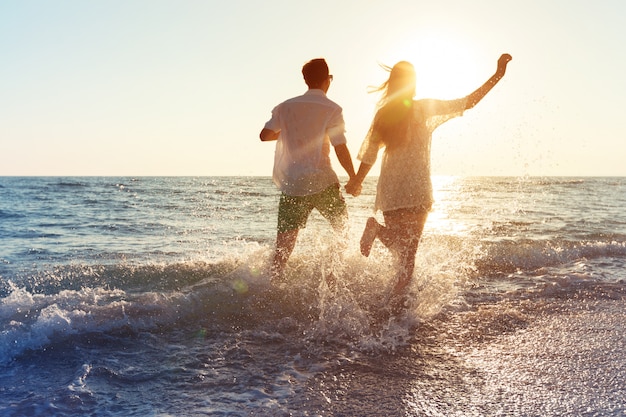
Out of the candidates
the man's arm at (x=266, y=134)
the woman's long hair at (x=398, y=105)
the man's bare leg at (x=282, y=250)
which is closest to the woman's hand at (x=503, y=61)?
the woman's long hair at (x=398, y=105)

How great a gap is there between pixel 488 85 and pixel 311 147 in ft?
5.53

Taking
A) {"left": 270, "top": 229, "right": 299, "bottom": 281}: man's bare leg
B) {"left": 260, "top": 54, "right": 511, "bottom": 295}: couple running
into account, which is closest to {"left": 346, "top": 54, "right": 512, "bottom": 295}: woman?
{"left": 260, "top": 54, "right": 511, "bottom": 295}: couple running

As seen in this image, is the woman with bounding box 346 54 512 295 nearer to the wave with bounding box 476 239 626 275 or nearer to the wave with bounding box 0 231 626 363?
the wave with bounding box 0 231 626 363

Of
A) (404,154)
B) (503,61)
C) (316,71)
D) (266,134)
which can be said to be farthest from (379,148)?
(503,61)

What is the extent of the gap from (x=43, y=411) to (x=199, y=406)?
31.4 inches

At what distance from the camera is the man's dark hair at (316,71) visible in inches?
174

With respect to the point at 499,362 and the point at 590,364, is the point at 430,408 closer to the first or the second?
the point at 499,362

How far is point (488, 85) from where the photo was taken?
4395mm

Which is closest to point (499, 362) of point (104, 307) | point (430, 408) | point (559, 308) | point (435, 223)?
point (430, 408)

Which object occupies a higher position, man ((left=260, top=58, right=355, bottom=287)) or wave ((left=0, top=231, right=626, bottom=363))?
man ((left=260, top=58, right=355, bottom=287))

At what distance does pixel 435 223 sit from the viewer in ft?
46.3

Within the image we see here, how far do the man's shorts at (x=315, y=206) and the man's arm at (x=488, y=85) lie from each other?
1.42 m

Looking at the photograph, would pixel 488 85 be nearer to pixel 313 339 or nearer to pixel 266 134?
pixel 266 134

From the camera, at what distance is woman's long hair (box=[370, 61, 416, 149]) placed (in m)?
4.32
